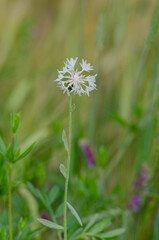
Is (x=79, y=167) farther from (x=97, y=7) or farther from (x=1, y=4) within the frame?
(x=1, y=4)

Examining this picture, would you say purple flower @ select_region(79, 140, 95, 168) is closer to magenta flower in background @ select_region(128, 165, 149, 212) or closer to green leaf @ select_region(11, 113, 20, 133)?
magenta flower in background @ select_region(128, 165, 149, 212)

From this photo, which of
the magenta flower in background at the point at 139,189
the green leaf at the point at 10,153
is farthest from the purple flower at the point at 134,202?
the green leaf at the point at 10,153

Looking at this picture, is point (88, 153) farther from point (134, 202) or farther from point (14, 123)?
point (14, 123)

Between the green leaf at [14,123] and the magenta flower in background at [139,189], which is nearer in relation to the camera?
the green leaf at [14,123]

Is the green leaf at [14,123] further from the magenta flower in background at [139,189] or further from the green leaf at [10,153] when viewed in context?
the magenta flower in background at [139,189]

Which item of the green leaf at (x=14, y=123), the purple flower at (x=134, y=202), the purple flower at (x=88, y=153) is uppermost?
the purple flower at (x=88, y=153)

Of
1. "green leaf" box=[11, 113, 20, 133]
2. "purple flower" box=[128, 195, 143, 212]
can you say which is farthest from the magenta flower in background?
"green leaf" box=[11, 113, 20, 133]

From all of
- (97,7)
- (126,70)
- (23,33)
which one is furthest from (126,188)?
(97,7)
